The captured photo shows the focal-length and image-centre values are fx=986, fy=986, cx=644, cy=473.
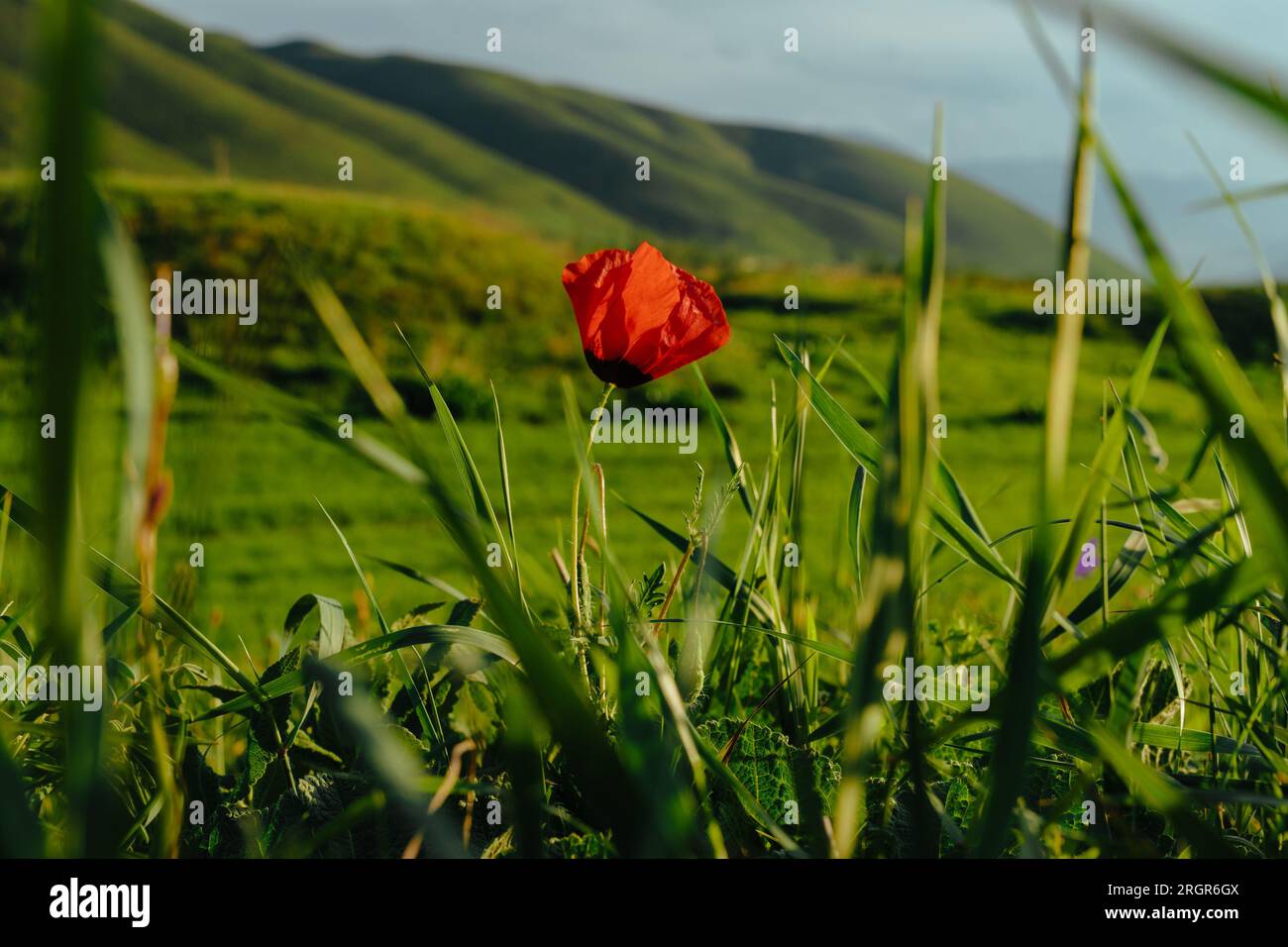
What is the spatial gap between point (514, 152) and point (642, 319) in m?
42.7

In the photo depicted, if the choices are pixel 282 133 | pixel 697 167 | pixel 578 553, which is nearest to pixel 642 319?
pixel 578 553

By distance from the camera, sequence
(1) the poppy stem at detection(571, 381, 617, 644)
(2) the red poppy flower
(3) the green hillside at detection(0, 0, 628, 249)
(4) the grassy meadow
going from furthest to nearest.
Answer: (3) the green hillside at detection(0, 0, 628, 249) < (2) the red poppy flower < (1) the poppy stem at detection(571, 381, 617, 644) < (4) the grassy meadow

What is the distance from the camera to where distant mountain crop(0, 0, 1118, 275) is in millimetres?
28292

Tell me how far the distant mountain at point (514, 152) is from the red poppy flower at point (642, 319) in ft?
76.1

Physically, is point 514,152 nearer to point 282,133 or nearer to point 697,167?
point 697,167

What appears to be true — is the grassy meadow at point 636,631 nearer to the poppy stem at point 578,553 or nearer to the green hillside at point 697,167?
the poppy stem at point 578,553

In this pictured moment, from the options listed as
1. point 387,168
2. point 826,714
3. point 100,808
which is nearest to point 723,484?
point 826,714

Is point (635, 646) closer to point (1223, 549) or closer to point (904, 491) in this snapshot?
Result: point (904, 491)

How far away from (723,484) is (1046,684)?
319 millimetres

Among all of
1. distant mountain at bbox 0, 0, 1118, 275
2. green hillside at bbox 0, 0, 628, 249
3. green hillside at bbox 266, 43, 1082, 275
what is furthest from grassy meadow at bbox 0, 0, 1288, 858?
green hillside at bbox 266, 43, 1082, 275

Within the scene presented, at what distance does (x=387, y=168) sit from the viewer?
33.7 metres

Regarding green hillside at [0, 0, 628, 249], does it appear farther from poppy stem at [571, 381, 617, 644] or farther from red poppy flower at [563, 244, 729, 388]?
poppy stem at [571, 381, 617, 644]

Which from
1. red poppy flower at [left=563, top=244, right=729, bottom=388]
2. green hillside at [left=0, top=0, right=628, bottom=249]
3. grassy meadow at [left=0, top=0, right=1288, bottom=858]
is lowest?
grassy meadow at [left=0, top=0, right=1288, bottom=858]

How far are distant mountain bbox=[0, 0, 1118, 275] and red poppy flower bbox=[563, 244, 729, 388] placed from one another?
2318 centimetres
